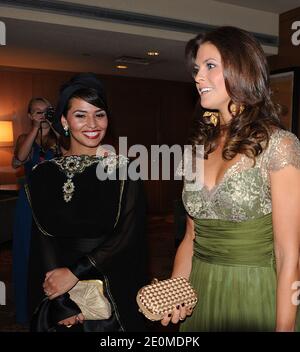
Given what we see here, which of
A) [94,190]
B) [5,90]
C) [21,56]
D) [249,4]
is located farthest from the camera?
[5,90]

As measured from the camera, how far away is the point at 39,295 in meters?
2.10

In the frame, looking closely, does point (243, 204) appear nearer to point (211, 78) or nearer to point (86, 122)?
point (211, 78)

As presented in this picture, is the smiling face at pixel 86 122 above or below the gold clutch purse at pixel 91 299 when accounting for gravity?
above

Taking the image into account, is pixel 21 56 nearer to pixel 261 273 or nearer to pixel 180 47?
pixel 180 47

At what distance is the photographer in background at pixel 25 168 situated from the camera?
343cm

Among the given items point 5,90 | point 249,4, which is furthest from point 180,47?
point 5,90

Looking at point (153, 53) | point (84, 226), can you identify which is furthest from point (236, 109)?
point (153, 53)

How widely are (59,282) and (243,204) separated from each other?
96 centimetres

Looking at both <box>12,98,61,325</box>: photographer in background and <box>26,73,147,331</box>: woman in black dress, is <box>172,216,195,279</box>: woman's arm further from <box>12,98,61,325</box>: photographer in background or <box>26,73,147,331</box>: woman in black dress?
<box>12,98,61,325</box>: photographer in background

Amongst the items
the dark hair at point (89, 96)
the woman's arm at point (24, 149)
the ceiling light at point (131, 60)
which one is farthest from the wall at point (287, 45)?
the dark hair at point (89, 96)

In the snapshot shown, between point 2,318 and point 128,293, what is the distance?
2446 mm

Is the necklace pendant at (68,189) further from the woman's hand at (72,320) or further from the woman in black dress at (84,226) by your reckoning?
the woman's hand at (72,320)

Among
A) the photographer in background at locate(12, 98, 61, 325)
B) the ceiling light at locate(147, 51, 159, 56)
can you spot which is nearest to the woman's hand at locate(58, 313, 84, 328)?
the photographer in background at locate(12, 98, 61, 325)

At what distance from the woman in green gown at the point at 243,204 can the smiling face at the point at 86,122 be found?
25.2 inches
